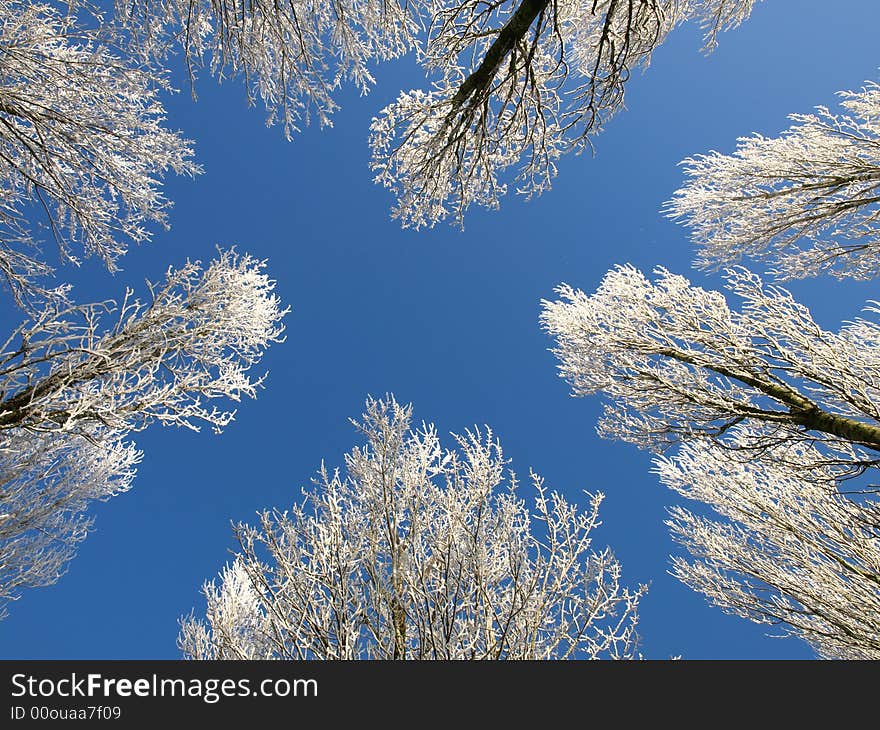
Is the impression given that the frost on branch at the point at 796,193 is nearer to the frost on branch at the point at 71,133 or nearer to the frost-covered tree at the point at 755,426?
the frost-covered tree at the point at 755,426

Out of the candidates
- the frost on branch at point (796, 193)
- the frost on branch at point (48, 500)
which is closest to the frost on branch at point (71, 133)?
the frost on branch at point (48, 500)

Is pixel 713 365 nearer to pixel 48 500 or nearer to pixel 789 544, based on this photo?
pixel 789 544

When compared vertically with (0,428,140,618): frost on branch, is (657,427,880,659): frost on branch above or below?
below

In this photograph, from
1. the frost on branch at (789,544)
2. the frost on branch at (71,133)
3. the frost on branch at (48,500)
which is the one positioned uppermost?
the frost on branch at (71,133)

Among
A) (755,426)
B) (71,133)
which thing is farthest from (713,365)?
(71,133)

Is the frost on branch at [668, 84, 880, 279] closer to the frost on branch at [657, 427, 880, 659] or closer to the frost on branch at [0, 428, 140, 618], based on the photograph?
the frost on branch at [657, 427, 880, 659]

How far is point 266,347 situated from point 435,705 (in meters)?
3.15

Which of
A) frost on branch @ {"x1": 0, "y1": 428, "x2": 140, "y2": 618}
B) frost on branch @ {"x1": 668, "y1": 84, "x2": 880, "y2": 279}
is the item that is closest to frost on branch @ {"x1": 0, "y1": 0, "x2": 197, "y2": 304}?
frost on branch @ {"x1": 0, "y1": 428, "x2": 140, "y2": 618}

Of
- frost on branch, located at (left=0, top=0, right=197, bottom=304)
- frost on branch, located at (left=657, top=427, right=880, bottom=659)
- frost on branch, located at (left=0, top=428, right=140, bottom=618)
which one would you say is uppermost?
frost on branch, located at (left=0, top=0, right=197, bottom=304)

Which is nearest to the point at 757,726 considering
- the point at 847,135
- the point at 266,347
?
the point at 266,347

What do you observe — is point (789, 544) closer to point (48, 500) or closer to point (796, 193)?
point (796, 193)

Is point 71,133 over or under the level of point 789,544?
over

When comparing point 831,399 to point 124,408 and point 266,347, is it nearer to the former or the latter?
point 266,347

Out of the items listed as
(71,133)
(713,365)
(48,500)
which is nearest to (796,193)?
(713,365)
